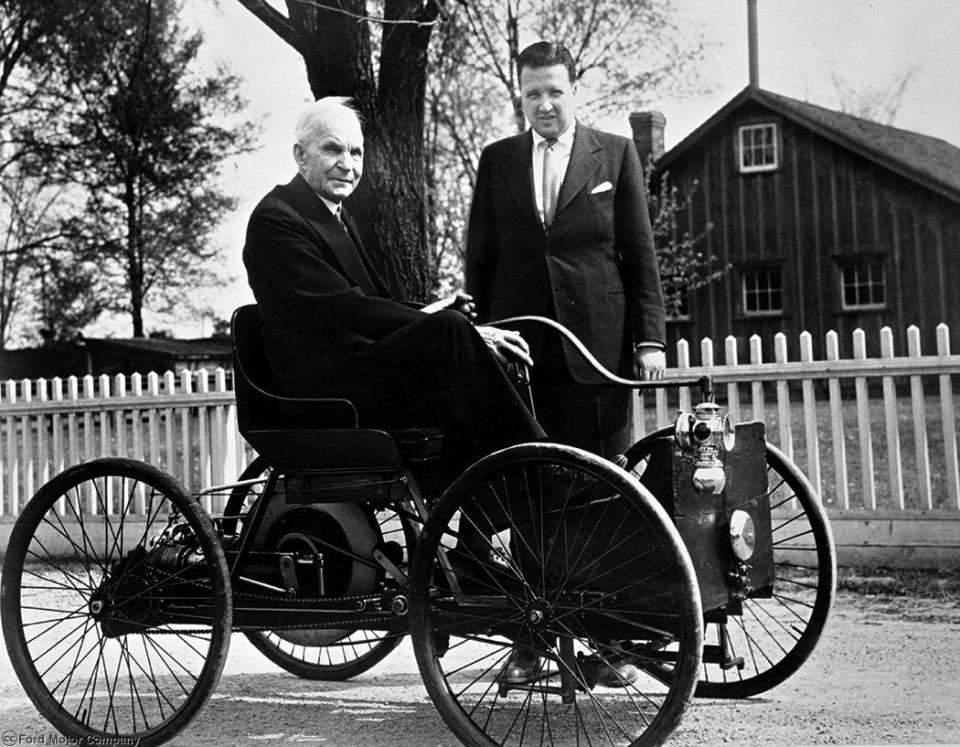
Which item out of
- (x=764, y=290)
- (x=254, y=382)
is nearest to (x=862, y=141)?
Answer: (x=764, y=290)

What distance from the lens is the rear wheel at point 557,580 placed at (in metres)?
2.85

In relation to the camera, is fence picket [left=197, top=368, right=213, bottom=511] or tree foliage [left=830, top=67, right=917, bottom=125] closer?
fence picket [left=197, top=368, right=213, bottom=511]

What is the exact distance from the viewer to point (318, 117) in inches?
136

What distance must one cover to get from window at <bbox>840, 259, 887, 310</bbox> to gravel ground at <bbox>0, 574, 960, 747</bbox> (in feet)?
66.0

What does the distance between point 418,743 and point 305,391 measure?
1042 millimetres

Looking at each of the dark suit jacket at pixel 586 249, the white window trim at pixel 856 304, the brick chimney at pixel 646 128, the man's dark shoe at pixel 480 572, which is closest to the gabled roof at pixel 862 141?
the brick chimney at pixel 646 128

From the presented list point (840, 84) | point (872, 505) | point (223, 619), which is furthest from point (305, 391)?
point (840, 84)

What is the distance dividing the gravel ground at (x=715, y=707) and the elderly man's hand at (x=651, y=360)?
1090mm

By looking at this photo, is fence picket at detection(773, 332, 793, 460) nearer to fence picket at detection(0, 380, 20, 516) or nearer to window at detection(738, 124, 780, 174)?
fence picket at detection(0, 380, 20, 516)

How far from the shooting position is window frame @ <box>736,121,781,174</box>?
24.5m

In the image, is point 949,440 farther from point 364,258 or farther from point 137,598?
point 137,598

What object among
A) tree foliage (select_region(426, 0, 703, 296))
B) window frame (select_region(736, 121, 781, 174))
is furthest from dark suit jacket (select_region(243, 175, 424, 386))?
window frame (select_region(736, 121, 781, 174))

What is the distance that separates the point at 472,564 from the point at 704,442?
28.9 inches

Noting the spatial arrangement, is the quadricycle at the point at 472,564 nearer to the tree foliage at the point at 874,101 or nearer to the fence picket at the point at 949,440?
the fence picket at the point at 949,440
